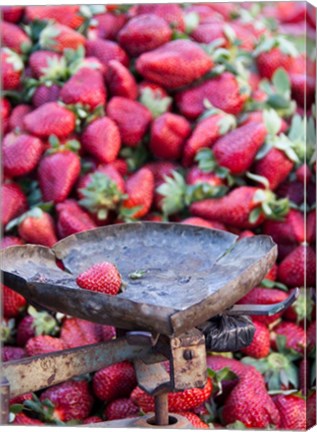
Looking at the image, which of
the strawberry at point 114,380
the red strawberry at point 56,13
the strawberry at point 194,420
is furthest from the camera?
the red strawberry at point 56,13

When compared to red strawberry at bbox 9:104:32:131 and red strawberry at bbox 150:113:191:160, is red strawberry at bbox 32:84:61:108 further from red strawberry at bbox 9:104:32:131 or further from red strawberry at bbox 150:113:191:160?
red strawberry at bbox 150:113:191:160

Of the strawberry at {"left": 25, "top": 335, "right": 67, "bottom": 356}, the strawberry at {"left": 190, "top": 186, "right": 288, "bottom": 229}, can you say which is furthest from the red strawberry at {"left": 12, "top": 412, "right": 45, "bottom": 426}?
the strawberry at {"left": 190, "top": 186, "right": 288, "bottom": 229}

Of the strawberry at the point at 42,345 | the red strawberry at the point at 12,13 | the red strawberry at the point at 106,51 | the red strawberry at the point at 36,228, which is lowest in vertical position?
the strawberry at the point at 42,345

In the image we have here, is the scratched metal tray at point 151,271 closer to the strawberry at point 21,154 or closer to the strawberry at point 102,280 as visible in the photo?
the strawberry at point 102,280

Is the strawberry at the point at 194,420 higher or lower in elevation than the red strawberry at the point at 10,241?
lower

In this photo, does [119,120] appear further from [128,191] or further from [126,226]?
[126,226]

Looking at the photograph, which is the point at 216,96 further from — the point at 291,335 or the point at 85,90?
the point at 291,335

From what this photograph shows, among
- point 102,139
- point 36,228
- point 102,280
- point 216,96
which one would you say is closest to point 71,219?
point 36,228

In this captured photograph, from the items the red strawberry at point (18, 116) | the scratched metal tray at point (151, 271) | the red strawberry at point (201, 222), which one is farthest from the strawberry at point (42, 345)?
the red strawberry at point (18, 116)
